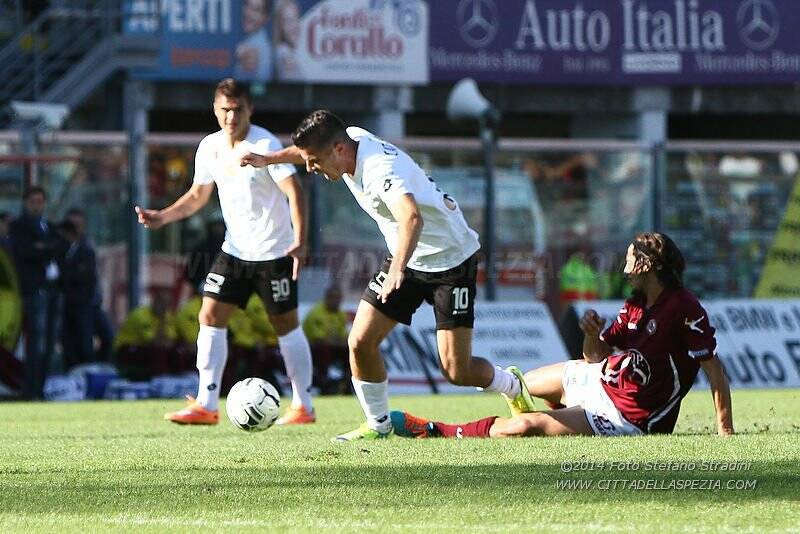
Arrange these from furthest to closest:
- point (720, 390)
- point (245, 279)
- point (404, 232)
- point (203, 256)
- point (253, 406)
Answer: point (203, 256), point (245, 279), point (253, 406), point (720, 390), point (404, 232)

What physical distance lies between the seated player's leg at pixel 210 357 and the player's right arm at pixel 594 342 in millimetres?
2671

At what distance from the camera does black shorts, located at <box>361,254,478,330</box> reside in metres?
8.92

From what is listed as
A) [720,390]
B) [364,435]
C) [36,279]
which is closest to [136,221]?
[36,279]

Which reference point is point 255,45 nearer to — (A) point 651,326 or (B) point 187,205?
(B) point 187,205

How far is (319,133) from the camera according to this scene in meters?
8.60

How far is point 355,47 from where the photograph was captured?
27.7 metres

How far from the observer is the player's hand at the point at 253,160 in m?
9.80

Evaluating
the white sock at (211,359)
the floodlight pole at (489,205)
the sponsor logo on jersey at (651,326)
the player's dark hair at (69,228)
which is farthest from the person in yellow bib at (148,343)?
the sponsor logo on jersey at (651,326)

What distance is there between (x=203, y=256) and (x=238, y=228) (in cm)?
846

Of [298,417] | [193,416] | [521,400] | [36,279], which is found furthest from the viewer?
[36,279]

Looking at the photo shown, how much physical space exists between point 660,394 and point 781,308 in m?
9.85

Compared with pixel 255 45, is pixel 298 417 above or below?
below

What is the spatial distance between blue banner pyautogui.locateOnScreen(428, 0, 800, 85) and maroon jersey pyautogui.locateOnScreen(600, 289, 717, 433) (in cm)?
1971

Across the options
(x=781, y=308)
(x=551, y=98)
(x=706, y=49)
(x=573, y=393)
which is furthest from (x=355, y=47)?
(x=573, y=393)
